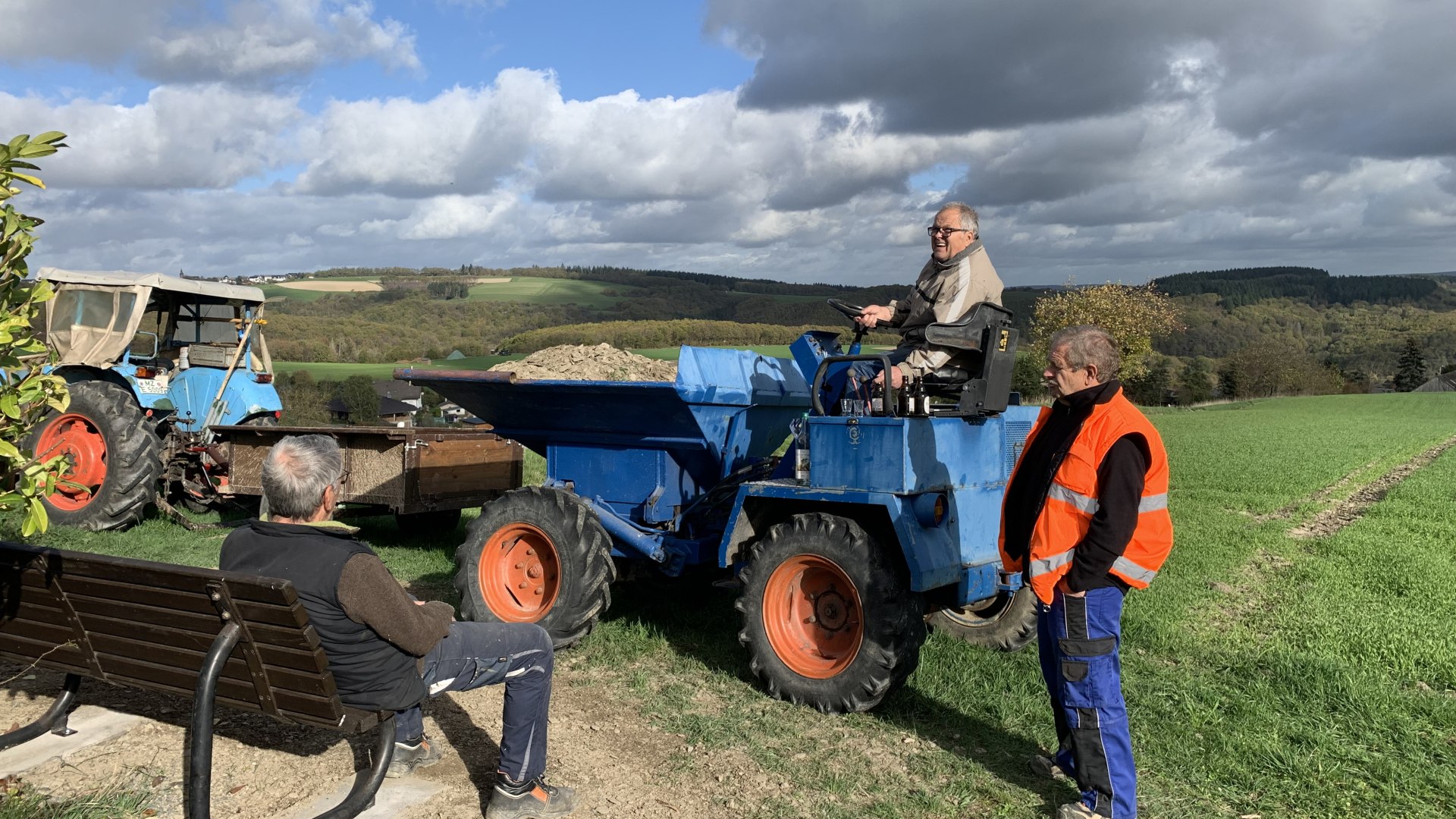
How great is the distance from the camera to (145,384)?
1031 centimetres

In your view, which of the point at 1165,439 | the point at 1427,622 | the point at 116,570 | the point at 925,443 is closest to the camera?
the point at 116,570

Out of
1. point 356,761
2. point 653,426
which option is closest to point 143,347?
point 653,426

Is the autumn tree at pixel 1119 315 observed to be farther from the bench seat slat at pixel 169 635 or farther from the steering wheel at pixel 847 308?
the bench seat slat at pixel 169 635

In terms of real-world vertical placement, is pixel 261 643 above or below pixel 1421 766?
above

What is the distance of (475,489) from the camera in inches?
352

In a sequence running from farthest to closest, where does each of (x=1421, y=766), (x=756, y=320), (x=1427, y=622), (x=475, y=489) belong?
(x=756, y=320)
(x=475, y=489)
(x=1427, y=622)
(x=1421, y=766)

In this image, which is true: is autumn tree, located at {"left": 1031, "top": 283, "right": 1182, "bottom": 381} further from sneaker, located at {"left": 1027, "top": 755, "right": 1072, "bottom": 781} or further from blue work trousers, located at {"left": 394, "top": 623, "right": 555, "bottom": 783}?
blue work trousers, located at {"left": 394, "top": 623, "right": 555, "bottom": 783}

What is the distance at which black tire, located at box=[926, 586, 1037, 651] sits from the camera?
5930 millimetres

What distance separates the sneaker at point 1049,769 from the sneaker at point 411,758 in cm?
256

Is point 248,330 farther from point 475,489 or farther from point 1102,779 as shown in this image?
point 1102,779

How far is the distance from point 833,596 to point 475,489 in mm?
4704

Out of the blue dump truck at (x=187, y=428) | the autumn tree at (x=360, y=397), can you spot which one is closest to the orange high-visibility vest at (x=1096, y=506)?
the blue dump truck at (x=187, y=428)

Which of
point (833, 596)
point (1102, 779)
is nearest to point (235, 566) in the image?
point (833, 596)

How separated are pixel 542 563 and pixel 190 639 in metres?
2.79
